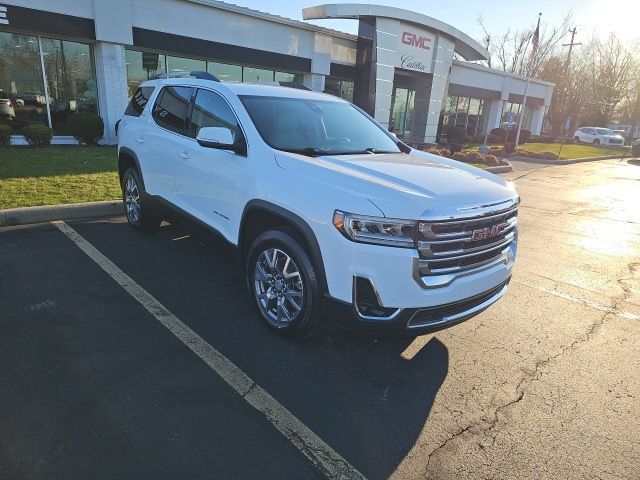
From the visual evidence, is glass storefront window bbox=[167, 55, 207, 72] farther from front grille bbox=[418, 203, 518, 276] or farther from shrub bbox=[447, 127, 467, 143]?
shrub bbox=[447, 127, 467, 143]

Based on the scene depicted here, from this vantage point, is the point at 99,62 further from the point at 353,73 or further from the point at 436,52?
the point at 436,52

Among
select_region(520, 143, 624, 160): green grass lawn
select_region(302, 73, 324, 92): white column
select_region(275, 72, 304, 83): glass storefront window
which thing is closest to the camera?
select_region(275, 72, 304, 83): glass storefront window

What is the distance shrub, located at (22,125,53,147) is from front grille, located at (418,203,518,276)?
12.1m

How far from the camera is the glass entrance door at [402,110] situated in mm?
24281

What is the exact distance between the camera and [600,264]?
Result: 241 inches

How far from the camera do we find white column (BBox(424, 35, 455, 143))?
22.6 metres

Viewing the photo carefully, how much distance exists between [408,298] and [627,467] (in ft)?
5.05

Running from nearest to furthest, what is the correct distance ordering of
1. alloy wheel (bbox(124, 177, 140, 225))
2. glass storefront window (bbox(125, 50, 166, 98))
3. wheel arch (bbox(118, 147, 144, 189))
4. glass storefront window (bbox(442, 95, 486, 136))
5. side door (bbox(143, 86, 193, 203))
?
1. side door (bbox(143, 86, 193, 203))
2. wheel arch (bbox(118, 147, 144, 189))
3. alloy wheel (bbox(124, 177, 140, 225))
4. glass storefront window (bbox(125, 50, 166, 98))
5. glass storefront window (bbox(442, 95, 486, 136))

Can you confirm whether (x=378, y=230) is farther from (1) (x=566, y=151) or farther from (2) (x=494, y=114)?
(2) (x=494, y=114)

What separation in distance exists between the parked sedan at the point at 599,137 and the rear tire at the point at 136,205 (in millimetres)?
42787

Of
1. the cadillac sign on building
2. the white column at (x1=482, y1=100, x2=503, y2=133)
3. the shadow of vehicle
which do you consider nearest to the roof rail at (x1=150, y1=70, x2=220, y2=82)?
the shadow of vehicle

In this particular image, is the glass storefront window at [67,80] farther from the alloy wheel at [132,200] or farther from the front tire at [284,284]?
the front tire at [284,284]

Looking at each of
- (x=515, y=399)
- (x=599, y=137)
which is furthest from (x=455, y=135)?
(x=515, y=399)

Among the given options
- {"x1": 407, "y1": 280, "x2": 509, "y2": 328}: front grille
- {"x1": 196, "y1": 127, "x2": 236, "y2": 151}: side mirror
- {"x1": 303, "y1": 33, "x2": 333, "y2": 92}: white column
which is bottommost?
{"x1": 407, "y1": 280, "x2": 509, "y2": 328}: front grille
